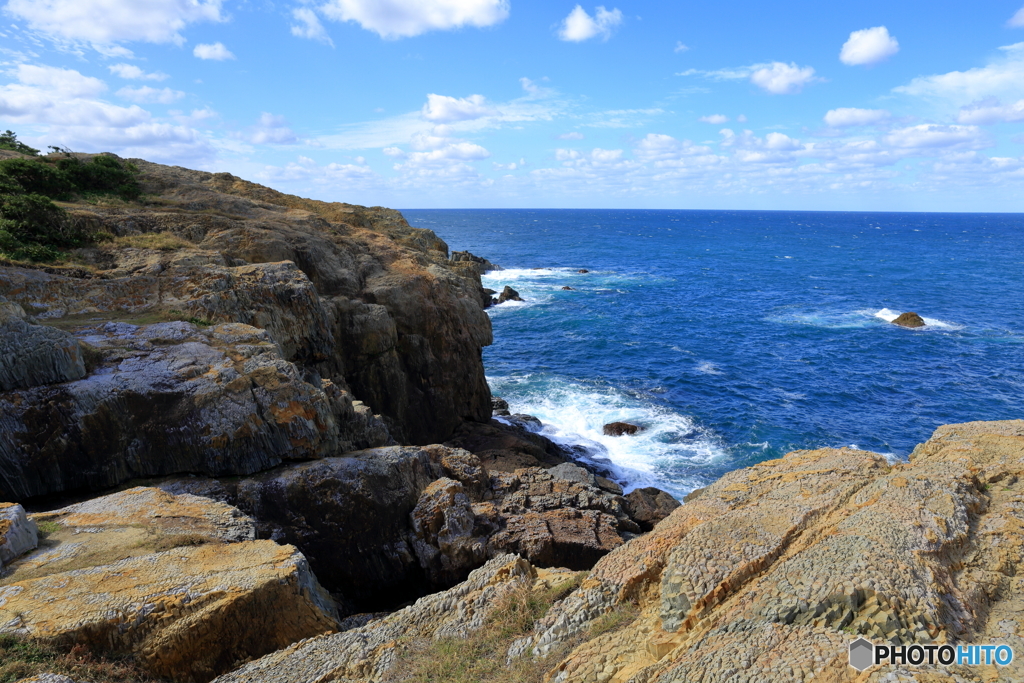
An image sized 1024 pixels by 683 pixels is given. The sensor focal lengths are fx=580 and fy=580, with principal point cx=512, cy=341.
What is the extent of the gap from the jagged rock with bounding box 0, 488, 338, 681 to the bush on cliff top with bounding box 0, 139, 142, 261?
42.7ft

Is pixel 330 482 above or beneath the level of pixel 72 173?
beneath

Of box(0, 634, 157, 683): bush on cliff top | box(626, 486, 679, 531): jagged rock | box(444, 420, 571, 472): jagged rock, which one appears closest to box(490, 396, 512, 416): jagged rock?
box(444, 420, 571, 472): jagged rock

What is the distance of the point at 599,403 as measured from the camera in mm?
40781

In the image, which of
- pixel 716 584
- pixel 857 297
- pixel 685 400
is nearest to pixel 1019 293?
pixel 857 297

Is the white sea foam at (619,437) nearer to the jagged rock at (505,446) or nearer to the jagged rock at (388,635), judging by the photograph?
the jagged rock at (505,446)

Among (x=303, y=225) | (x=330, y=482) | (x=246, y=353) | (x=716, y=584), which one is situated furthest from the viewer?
(x=303, y=225)

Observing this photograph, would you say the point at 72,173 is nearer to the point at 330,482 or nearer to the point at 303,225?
the point at 303,225

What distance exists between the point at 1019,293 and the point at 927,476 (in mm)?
88304

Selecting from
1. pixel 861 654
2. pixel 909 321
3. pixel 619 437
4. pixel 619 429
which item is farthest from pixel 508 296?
pixel 861 654

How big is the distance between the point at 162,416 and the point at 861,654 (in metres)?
16.0

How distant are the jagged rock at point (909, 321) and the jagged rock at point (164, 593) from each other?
211ft

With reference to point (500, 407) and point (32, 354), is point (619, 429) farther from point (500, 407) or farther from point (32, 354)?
point (32, 354)

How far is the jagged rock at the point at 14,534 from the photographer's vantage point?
1072 cm

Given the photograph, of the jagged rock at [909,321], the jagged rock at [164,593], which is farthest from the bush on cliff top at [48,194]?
the jagged rock at [909,321]
